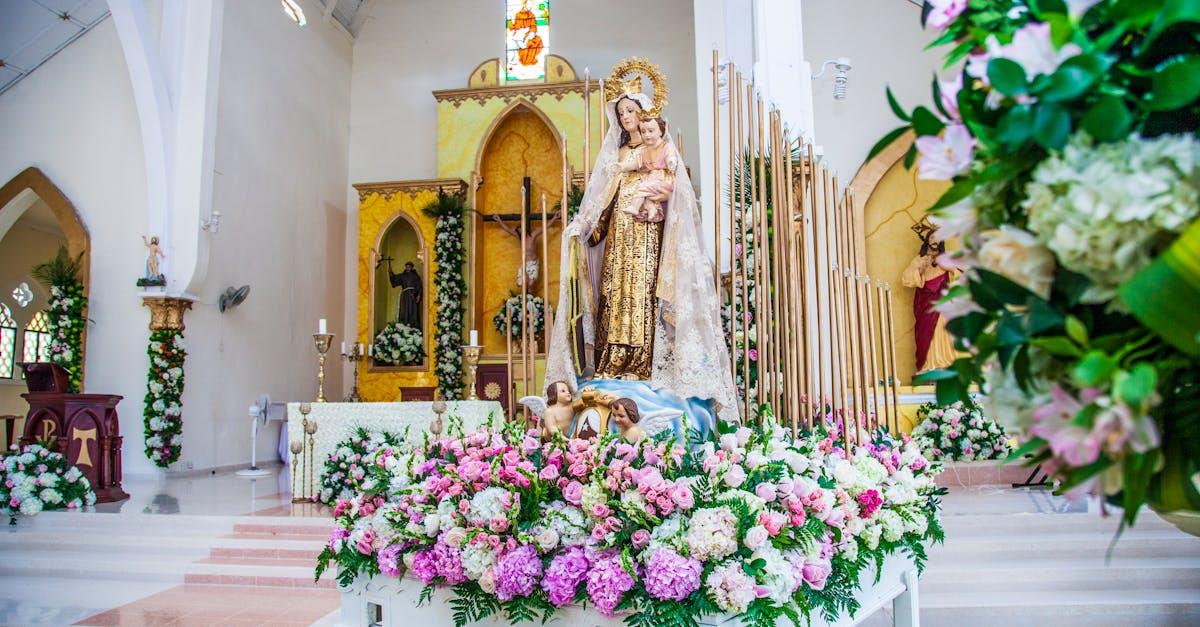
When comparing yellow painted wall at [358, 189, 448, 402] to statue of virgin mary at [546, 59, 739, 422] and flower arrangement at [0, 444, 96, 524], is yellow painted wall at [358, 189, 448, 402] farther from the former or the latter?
statue of virgin mary at [546, 59, 739, 422]

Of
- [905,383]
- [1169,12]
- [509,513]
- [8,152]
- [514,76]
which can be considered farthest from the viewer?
[514,76]

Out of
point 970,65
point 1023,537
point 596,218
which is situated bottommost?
point 1023,537

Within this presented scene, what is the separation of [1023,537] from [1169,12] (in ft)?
19.7

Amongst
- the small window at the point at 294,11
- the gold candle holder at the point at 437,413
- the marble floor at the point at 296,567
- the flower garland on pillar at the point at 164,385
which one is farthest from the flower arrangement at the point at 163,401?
the small window at the point at 294,11

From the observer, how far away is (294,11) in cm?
1379

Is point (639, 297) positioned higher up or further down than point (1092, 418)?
higher up

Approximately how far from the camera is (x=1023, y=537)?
6.07 meters

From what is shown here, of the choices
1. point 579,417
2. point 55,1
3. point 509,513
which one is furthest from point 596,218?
point 55,1

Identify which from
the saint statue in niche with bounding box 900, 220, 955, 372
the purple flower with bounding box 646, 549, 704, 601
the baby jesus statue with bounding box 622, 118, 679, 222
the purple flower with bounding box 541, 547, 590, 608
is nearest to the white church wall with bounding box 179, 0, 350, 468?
the baby jesus statue with bounding box 622, 118, 679, 222

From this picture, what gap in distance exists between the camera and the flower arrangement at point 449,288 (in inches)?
522

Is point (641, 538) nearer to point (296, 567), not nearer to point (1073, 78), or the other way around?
point (1073, 78)

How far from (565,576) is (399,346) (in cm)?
1131

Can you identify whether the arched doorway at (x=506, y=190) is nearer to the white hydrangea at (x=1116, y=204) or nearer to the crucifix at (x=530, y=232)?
the crucifix at (x=530, y=232)

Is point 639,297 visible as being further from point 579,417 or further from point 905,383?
point 905,383
